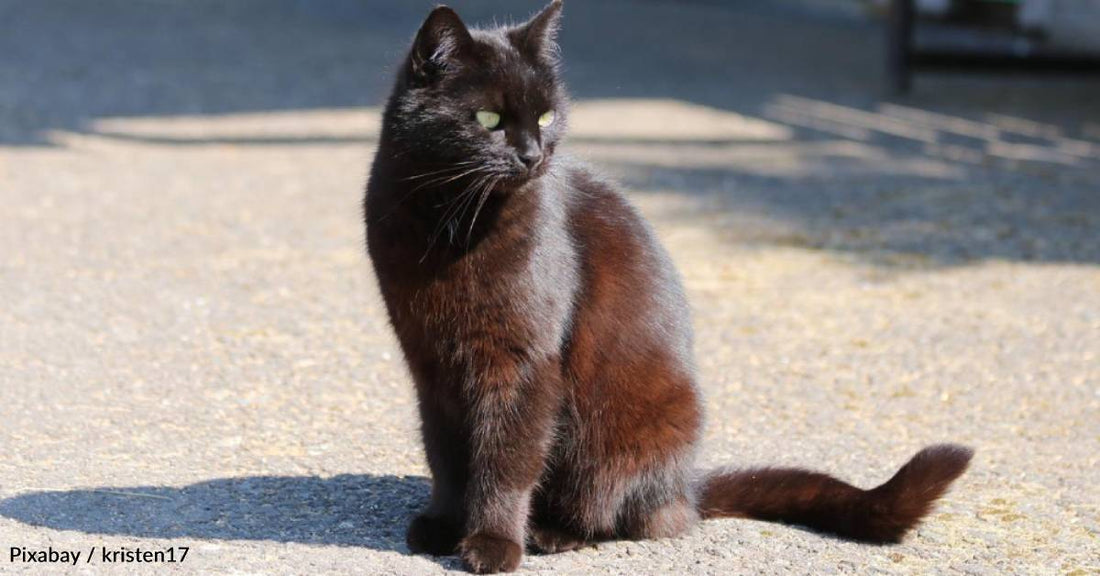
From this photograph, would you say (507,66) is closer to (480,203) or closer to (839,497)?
(480,203)

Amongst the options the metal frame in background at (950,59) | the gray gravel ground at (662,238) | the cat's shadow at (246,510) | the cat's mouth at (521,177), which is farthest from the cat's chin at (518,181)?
the metal frame in background at (950,59)

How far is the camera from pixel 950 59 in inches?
389

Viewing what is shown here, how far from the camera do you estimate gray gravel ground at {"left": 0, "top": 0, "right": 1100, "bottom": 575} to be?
325 cm

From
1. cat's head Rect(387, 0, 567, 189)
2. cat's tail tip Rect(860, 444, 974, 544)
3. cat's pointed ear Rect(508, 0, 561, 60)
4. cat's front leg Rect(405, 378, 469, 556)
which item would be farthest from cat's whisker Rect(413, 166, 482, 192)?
cat's tail tip Rect(860, 444, 974, 544)

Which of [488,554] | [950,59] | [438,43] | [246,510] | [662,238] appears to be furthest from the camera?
[950,59]

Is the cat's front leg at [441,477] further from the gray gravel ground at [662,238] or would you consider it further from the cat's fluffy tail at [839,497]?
the cat's fluffy tail at [839,497]

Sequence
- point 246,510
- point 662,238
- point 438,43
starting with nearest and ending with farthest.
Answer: point 438,43 → point 246,510 → point 662,238

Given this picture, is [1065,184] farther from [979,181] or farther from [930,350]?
[930,350]

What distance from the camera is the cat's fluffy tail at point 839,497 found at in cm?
314

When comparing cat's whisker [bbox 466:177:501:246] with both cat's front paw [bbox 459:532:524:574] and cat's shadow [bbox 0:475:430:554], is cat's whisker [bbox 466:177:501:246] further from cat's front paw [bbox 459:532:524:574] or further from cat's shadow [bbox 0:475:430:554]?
cat's shadow [bbox 0:475:430:554]

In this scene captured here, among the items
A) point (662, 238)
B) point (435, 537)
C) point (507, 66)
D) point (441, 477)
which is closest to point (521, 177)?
point (507, 66)

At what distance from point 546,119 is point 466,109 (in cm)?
21

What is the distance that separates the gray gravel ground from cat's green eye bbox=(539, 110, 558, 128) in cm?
47

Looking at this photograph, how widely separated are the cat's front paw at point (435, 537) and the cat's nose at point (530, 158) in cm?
83
